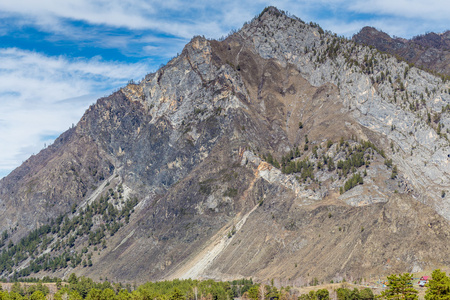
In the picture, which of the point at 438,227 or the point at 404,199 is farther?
the point at 404,199

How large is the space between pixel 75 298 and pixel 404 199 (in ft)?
400

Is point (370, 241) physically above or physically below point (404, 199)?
below

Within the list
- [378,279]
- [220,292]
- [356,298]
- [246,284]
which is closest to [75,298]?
[220,292]

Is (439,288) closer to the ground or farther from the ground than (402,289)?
closer to the ground

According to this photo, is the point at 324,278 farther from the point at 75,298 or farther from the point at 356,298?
the point at 75,298

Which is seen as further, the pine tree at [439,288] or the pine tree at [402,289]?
the pine tree at [402,289]

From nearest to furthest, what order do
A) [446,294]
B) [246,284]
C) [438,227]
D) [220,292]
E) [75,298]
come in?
[446,294], [75,298], [220,292], [438,227], [246,284]

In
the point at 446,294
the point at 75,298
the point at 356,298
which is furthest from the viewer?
the point at 75,298

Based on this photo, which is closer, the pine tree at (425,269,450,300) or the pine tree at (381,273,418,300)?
the pine tree at (425,269,450,300)

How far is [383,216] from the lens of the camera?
198 meters

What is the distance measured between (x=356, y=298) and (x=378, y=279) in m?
32.3

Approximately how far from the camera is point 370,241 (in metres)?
191

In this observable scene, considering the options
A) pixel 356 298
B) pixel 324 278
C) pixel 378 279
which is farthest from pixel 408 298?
pixel 324 278

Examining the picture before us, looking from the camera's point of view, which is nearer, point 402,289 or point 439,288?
point 439,288
